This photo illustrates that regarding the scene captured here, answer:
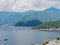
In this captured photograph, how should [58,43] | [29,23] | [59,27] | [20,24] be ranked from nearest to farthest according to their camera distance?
1. [58,43]
2. [59,27]
3. [29,23]
4. [20,24]

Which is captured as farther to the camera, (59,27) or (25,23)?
(25,23)

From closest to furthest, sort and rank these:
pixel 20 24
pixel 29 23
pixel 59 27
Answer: pixel 59 27, pixel 29 23, pixel 20 24

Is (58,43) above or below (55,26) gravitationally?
above

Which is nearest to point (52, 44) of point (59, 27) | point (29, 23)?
point (59, 27)

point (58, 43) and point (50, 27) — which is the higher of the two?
point (58, 43)

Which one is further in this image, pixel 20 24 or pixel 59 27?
pixel 20 24

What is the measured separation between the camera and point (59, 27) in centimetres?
9388

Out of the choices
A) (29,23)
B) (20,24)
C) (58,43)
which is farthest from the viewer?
(20,24)

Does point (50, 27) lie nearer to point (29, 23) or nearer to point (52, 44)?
point (29, 23)

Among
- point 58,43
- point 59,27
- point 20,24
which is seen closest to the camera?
point 58,43

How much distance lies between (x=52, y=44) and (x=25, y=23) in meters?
130

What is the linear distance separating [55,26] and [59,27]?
6.15 ft

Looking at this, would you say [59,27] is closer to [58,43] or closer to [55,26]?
[55,26]

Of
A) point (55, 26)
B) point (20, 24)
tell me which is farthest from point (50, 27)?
point (20, 24)
